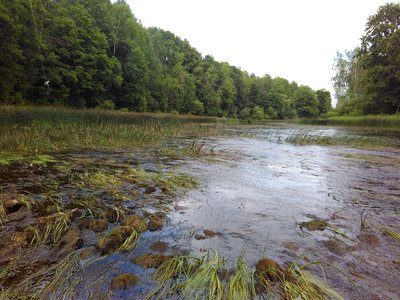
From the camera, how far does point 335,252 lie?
2.87 metres

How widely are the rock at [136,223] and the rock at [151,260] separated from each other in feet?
2.03

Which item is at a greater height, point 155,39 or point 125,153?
point 155,39


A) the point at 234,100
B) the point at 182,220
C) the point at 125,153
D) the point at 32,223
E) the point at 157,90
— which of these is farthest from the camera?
the point at 234,100

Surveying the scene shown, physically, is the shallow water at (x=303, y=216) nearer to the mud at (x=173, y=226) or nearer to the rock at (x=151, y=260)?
the mud at (x=173, y=226)

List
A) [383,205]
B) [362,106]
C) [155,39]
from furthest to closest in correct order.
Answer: [155,39] → [362,106] → [383,205]

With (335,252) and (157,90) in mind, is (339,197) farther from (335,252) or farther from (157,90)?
(157,90)

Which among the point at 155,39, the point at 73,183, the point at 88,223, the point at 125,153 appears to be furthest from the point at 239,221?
the point at 155,39

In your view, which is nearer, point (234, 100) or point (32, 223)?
point (32, 223)

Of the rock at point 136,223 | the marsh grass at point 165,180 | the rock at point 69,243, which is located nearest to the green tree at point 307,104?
the marsh grass at point 165,180

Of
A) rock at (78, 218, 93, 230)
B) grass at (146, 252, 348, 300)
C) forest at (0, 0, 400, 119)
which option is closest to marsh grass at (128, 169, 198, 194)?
rock at (78, 218, 93, 230)

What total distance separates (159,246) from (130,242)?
1.06 feet

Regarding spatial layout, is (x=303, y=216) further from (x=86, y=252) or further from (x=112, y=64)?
(x=112, y=64)

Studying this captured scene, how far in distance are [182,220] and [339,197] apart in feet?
10.3

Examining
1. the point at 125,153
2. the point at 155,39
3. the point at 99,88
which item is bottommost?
the point at 125,153
